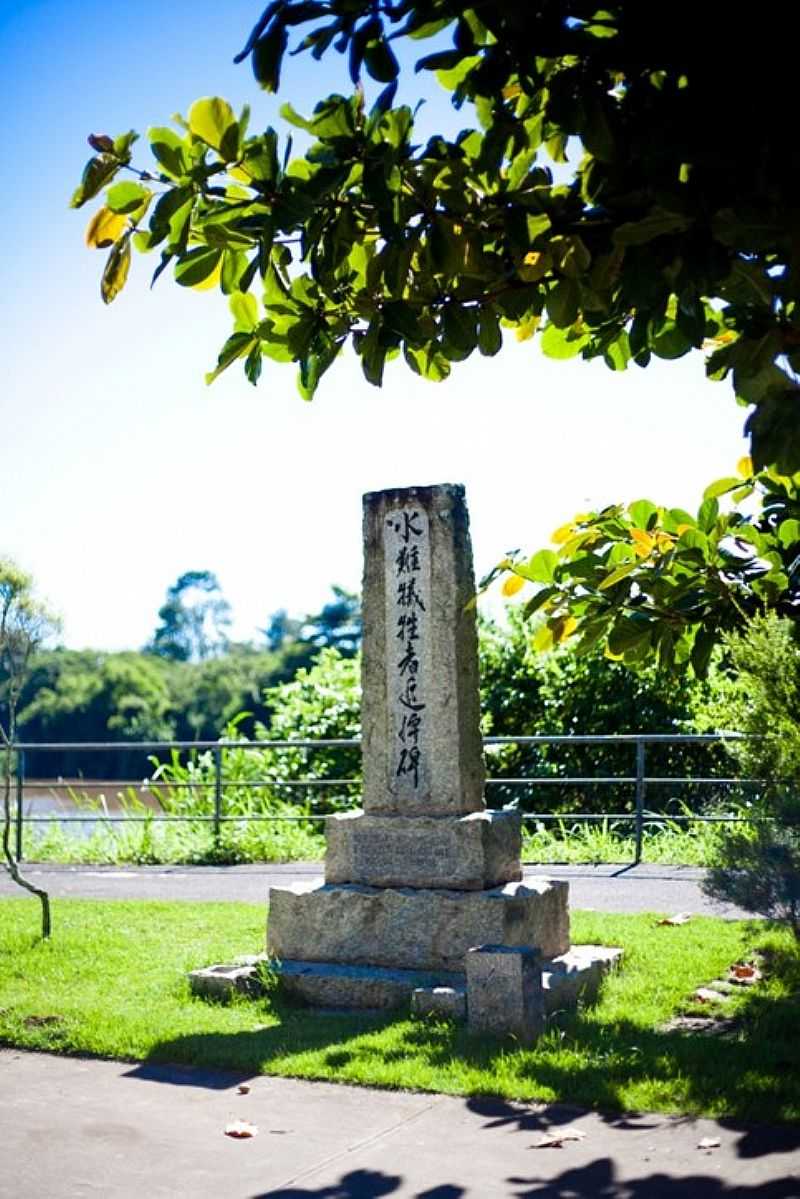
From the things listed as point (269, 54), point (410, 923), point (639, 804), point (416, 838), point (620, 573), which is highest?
point (269, 54)

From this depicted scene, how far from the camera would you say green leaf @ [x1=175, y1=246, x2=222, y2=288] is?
3977 mm

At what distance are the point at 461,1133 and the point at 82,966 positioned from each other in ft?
11.9

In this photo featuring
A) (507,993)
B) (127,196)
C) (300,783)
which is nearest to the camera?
(127,196)

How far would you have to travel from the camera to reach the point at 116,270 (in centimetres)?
406

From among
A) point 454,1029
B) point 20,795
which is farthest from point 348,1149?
point 20,795

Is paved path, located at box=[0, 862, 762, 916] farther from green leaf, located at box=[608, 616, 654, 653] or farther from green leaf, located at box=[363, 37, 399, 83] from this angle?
green leaf, located at box=[363, 37, 399, 83]

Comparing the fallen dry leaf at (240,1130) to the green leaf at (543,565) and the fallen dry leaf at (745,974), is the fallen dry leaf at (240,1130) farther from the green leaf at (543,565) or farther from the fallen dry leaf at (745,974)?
the fallen dry leaf at (745,974)

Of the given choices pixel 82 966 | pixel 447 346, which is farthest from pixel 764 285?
pixel 82 966

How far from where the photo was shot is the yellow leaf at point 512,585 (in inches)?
239

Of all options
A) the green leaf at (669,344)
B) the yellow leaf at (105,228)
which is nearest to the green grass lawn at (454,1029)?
the green leaf at (669,344)

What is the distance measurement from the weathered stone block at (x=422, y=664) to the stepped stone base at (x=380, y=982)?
1021 mm

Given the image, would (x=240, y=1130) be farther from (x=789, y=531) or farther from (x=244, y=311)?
(x=789, y=531)

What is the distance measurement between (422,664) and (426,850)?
110cm

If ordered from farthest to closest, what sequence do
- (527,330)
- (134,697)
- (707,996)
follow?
(134,697) → (707,996) → (527,330)
